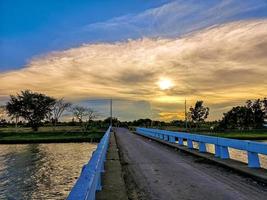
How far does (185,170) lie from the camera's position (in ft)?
44.2

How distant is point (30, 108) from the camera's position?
100000 mm

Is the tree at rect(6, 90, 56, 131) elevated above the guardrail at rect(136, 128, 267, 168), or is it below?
above

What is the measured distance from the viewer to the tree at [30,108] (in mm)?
98562

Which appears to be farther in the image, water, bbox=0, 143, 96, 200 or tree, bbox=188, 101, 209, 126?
tree, bbox=188, 101, 209, 126

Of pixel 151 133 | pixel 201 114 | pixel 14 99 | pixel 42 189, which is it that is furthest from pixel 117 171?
pixel 201 114

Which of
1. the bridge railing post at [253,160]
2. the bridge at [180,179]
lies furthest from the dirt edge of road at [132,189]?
the bridge railing post at [253,160]

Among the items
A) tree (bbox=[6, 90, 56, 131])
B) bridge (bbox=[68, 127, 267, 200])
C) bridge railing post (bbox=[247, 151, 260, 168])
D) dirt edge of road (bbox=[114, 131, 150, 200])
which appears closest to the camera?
→ bridge (bbox=[68, 127, 267, 200])

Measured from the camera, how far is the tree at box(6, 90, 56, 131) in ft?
323

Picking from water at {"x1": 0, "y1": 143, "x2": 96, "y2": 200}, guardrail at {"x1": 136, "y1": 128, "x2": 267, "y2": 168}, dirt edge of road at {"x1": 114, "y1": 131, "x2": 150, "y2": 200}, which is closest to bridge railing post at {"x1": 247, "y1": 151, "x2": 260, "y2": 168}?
guardrail at {"x1": 136, "y1": 128, "x2": 267, "y2": 168}

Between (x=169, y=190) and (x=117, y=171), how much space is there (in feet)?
11.2

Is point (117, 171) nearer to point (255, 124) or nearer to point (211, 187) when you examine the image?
point (211, 187)

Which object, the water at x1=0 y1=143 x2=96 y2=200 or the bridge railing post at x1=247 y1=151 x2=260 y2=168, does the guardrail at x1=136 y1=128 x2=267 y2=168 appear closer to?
the bridge railing post at x1=247 y1=151 x2=260 y2=168

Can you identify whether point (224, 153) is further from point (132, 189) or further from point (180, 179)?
point (132, 189)

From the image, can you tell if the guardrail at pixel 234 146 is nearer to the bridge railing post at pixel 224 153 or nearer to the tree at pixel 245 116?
the bridge railing post at pixel 224 153
